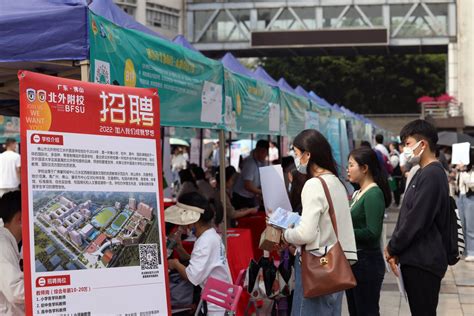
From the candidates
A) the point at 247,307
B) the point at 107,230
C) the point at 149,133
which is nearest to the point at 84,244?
the point at 107,230

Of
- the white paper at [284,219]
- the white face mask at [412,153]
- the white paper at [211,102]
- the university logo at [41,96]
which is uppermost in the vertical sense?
the white paper at [211,102]

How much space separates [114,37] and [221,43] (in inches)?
1703

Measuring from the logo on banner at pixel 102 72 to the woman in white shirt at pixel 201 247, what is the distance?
1.51m

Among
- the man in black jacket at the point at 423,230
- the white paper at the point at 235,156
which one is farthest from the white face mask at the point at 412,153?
the white paper at the point at 235,156

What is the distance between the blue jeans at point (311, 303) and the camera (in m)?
4.92

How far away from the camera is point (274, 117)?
10.7 metres

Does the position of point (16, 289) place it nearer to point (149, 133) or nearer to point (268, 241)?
point (149, 133)

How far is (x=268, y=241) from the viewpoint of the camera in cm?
517

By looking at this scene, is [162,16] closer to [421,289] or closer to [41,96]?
[421,289]

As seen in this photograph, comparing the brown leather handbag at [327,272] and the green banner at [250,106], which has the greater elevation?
the green banner at [250,106]

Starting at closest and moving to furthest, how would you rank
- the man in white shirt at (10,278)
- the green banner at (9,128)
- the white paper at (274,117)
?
1. the man in white shirt at (10,278)
2. the white paper at (274,117)
3. the green banner at (9,128)

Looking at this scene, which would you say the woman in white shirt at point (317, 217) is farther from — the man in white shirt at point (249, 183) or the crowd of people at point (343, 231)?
the man in white shirt at point (249, 183)

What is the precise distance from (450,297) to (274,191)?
4.80 meters

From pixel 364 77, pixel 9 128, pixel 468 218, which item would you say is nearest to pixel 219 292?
pixel 468 218
